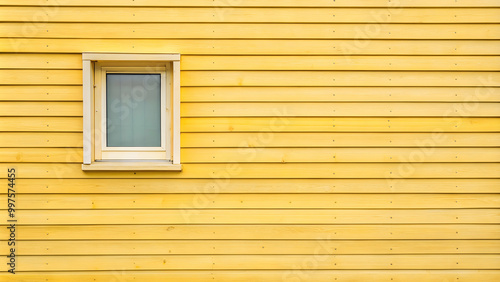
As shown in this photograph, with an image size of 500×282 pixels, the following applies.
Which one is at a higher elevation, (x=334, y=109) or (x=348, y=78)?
(x=348, y=78)

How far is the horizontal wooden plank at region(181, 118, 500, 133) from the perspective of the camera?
341 cm

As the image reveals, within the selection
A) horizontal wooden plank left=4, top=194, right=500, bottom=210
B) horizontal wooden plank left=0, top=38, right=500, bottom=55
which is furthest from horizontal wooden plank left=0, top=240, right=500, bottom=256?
horizontal wooden plank left=0, top=38, right=500, bottom=55

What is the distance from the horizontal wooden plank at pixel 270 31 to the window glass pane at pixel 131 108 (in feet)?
1.27

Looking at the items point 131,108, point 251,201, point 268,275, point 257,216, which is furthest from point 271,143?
point 131,108

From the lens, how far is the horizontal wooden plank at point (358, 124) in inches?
134

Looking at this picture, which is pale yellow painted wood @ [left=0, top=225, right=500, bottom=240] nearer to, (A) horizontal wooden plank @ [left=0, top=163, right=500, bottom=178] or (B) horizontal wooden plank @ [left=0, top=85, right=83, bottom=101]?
(A) horizontal wooden plank @ [left=0, top=163, right=500, bottom=178]

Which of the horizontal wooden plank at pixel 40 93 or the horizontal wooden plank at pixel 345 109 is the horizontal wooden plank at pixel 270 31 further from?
the horizontal wooden plank at pixel 345 109

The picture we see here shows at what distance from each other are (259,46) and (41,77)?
1.88m

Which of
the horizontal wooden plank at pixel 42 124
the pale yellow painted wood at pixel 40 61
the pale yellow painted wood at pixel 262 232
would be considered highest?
the pale yellow painted wood at pixel 40 61

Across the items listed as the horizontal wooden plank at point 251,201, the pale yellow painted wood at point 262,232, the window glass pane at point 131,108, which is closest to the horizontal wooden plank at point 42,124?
the window glass pane at point 131,108

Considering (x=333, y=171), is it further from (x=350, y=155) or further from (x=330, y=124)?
(x=330, y=124)

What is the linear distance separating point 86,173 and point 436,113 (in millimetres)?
3075

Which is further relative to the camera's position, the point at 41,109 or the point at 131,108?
the point at 131,108

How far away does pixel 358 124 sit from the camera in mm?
3432
